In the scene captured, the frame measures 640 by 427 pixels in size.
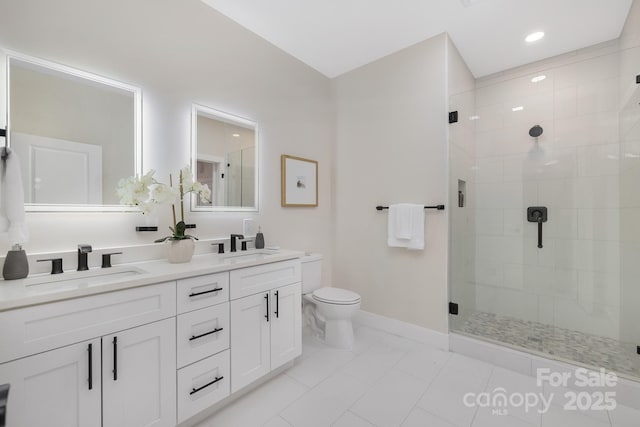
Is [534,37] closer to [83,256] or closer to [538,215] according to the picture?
[538,215]

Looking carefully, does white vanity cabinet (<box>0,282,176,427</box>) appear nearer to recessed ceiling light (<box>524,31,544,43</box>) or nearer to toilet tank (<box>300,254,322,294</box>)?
toilet tank (<box>300,254,322,294</box>)

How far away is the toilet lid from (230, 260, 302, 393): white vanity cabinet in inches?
13.4

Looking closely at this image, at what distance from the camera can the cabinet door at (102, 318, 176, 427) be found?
1114 mm

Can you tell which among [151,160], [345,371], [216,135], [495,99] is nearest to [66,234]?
[151,160]

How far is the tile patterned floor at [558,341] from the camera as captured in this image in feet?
6.02

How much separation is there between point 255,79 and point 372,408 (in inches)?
100

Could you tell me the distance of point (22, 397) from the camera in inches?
36.5

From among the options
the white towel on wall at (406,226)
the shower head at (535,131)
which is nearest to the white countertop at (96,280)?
the white towel on wall at (406,226)

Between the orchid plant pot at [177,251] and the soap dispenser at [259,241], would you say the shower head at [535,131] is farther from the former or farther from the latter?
the orchid plant pot at [177,251]

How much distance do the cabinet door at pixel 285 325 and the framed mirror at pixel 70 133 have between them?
109 centimetres

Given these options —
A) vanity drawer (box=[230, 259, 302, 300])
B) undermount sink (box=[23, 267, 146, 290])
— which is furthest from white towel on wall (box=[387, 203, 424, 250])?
undermount sink (box=[23, 267, 146, 290])

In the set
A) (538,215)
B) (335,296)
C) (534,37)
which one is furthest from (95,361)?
(534,37)

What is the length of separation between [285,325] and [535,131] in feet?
9.17

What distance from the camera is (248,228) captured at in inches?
87.7
